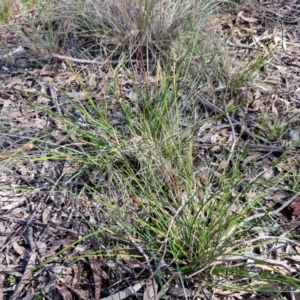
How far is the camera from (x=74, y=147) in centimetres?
198

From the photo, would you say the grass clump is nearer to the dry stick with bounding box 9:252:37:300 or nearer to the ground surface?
the ground surface

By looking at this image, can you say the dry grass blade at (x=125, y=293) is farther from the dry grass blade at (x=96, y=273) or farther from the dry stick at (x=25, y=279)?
the dry stick at (x=25, y=279)

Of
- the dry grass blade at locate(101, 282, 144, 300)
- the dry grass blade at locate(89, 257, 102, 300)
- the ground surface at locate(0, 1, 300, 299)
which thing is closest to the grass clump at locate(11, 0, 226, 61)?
the ground surface at locate(0, 1, 300, 299)

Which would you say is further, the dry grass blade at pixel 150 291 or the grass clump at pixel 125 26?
the grass clump at pixel 125 26

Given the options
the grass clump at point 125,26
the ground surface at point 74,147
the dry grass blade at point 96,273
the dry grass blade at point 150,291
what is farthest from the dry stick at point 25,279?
the grass clump at point 125,26

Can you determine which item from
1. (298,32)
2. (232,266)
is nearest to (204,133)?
(232,266)

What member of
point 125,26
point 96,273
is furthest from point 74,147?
point 125,26

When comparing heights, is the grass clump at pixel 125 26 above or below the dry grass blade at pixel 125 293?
above

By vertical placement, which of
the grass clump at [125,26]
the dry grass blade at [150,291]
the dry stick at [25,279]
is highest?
the grass clump at [125,26]

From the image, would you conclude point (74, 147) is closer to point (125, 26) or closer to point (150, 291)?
point (150, 291)

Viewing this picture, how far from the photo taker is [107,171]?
1.77m

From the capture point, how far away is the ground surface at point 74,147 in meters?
1.52

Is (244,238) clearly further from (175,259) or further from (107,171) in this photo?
(107,171)

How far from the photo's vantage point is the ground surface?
152 cm
